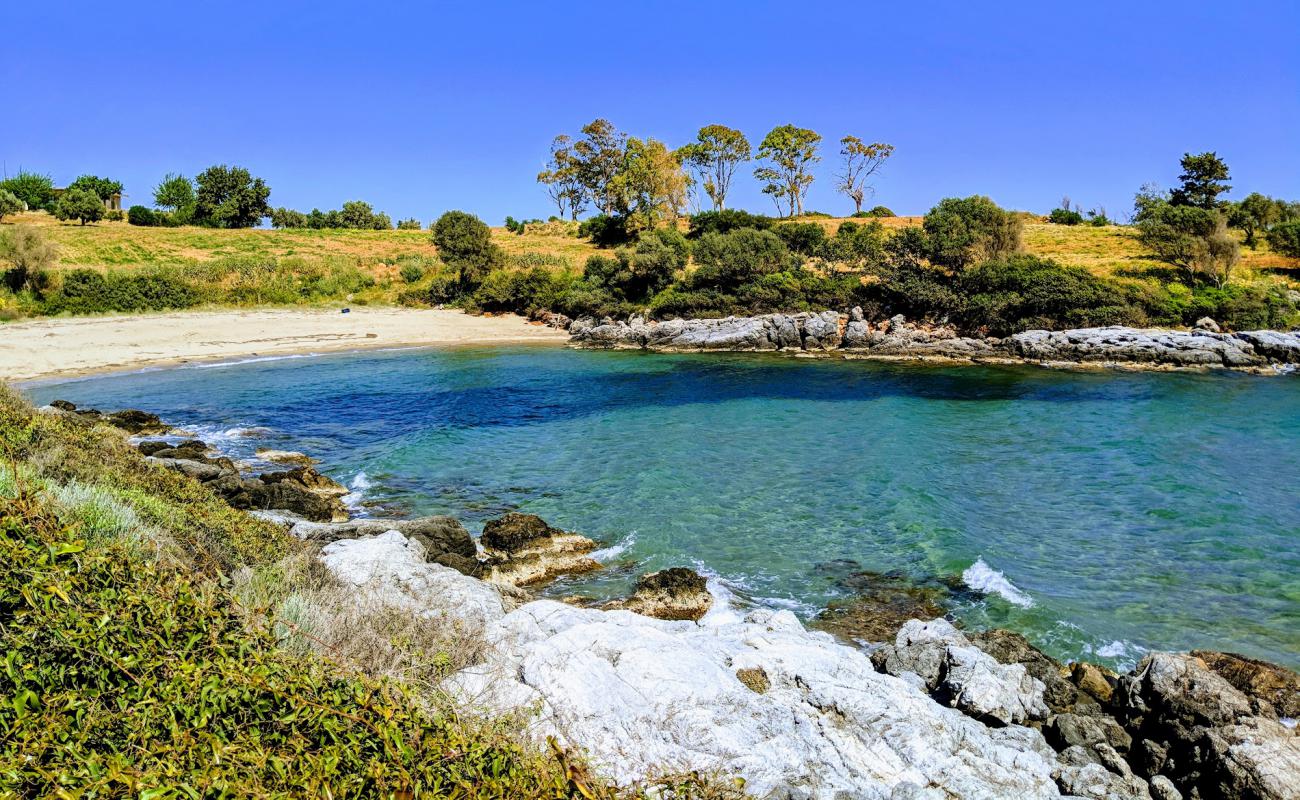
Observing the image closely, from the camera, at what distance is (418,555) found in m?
10.3

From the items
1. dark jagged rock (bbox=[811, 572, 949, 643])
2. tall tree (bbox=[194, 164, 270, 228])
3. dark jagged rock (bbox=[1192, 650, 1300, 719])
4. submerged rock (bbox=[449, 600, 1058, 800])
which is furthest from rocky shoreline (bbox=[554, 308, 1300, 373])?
tall tree (bbox=[194, 164, 270, 228])

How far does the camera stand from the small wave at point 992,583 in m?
11.4

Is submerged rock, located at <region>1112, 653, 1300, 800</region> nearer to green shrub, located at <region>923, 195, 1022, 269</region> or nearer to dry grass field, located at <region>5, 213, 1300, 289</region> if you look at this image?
green shrub, located at <region>923, 195, 1022, 269</region>

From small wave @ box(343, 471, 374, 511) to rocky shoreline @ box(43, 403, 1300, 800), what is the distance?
239 inches

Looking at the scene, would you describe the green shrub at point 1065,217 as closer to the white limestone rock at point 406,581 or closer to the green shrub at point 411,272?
the green shrub at point 411,272

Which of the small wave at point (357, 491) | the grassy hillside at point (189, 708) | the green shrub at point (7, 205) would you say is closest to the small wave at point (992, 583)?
the grassy hillside at point (189, 708)

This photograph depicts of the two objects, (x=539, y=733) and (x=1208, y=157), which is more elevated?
(x=1208, y=157)

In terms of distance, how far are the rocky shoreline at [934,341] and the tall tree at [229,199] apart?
179ft

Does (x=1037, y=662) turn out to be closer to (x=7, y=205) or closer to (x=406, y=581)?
(x=406, y=581)

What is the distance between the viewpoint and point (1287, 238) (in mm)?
48562

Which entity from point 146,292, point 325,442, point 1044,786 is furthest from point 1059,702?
point 146,292

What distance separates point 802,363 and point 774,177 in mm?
48643

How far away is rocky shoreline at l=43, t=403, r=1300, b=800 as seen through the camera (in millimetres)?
5602

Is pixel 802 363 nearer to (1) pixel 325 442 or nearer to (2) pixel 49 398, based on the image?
(1) pixel 325 442
